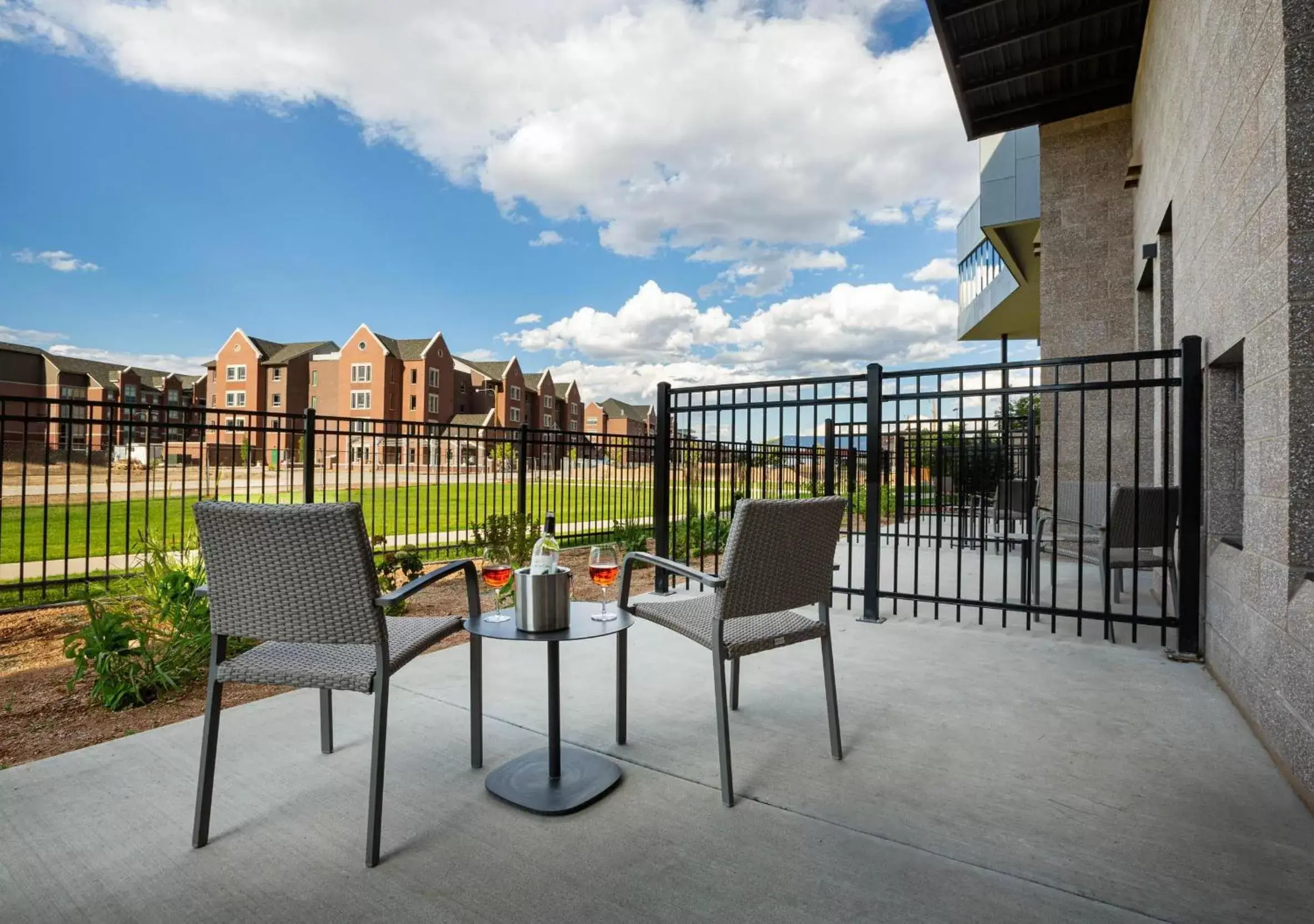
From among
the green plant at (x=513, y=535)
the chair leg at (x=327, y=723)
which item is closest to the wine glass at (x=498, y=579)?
the chair leg at (x=327, y=723)

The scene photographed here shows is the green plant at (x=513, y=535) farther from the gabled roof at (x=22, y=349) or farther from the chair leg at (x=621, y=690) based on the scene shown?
the gabled roof at (x=22, y=349)

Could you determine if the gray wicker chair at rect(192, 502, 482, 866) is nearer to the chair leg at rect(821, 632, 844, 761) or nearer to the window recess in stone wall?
the chair leg at rect(821, 632, 844, 761)

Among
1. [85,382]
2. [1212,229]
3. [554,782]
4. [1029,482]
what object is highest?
[85,382]

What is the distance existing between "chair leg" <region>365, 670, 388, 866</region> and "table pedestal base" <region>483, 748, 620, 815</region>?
420 mm

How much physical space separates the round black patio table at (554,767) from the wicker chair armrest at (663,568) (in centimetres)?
22

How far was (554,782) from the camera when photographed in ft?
6.81

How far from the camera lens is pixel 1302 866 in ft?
5.43

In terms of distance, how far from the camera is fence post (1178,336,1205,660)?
3428 millimetres

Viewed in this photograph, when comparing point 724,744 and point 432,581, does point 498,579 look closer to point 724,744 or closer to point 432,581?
point 432,581

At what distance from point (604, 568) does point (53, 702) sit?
9.30 ft

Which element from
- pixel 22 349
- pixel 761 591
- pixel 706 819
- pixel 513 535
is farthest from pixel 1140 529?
pixel 22 349

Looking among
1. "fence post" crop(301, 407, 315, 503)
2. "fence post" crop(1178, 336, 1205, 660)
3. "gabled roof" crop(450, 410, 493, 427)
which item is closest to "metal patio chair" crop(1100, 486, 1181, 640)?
"fence post" crop(1178, 336, 1205, 660)

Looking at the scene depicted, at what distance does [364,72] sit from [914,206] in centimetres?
1170

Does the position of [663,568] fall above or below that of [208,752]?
above
